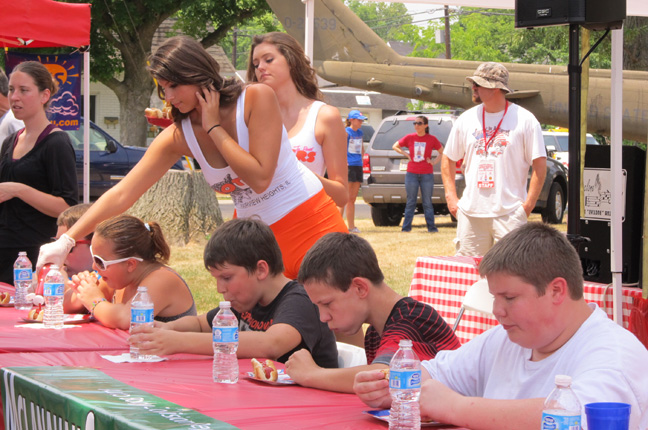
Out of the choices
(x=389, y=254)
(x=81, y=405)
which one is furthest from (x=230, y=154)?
(x=389, y=254)

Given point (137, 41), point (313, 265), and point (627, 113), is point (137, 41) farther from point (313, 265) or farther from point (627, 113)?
point (313, 265)

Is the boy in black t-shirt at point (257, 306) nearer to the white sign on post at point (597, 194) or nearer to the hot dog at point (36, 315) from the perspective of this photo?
the hot dog at point (36, 315)

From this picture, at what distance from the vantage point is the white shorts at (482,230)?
19.1ft

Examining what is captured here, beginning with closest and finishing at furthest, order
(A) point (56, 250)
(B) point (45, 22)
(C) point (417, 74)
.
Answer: (A) point (56, 250) → (B) point (45, 22) → (C) point (417, 74)

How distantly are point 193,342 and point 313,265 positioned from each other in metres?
0.67

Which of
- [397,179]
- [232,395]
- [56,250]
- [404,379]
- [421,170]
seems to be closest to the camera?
[404,379]

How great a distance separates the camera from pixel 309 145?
405cm

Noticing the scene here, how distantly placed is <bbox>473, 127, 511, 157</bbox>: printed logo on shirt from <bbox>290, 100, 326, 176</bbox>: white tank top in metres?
2.09

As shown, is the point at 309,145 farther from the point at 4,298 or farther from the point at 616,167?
the point at 4,298

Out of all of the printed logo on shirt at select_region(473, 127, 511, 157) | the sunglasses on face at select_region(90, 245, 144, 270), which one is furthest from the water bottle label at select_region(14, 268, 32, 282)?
the printed logo on shirt at select_region(473, 127, 511, 157)

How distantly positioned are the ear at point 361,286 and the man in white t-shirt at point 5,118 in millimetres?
4119

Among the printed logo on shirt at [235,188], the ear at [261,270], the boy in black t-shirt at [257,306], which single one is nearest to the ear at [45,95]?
the printed logo on shirt at [235,188]

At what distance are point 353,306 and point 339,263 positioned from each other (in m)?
0.14

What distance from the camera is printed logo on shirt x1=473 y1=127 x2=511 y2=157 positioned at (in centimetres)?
580
